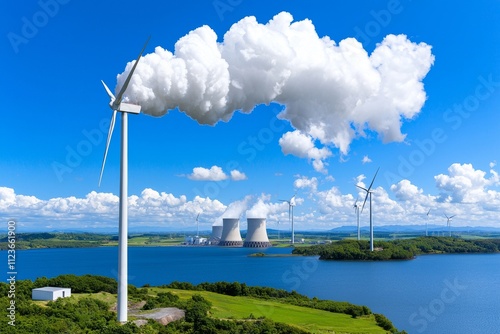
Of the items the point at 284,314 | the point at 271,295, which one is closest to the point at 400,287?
the point at 271,295

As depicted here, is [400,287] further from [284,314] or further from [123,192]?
[123,192]

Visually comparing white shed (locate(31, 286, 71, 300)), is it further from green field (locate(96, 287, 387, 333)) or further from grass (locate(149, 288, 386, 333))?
grass (locate(149, 288, 386, 333))

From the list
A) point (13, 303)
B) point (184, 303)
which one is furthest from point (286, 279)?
point (13, 303)

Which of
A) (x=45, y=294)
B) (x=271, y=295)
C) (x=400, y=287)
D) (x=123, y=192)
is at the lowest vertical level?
(x=400, y=287)

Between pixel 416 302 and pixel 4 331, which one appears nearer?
pixel 4 331

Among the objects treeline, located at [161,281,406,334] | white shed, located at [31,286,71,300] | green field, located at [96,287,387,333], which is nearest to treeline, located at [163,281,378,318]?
treeline, located at [161,281,406,334]

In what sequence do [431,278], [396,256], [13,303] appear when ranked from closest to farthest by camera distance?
A: 1. [13,303]
2. [431,278]
3. [396,256]

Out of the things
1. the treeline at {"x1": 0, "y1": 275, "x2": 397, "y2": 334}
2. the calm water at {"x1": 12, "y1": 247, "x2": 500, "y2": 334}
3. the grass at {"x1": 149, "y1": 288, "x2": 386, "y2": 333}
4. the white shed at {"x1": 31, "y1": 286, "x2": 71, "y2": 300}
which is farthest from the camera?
the calm water at {"x1": 12, "y1": 247, "x2": 500, "y2": 334}

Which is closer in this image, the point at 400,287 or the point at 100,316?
the point at 100,316

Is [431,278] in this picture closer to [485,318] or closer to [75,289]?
[485,318]

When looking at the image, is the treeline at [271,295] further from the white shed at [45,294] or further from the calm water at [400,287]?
the white shed at [45,294]

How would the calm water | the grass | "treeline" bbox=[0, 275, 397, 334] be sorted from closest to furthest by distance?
"treeline" bbox=[0, 275, 397, 334]
the grass
the calm water
